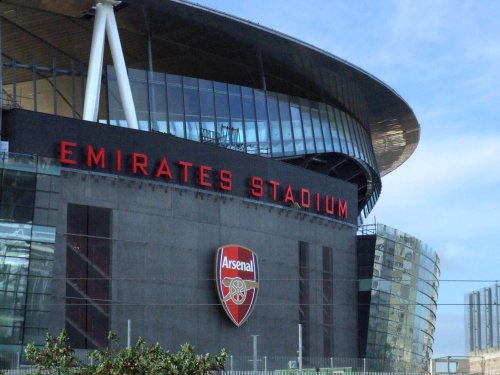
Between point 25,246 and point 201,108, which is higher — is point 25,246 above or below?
below

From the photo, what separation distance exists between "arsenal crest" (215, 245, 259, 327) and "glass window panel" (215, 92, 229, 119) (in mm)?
10340

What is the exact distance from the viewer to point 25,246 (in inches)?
2493

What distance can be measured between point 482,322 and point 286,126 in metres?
26.8

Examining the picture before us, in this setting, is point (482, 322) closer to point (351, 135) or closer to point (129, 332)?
point (351, 135)

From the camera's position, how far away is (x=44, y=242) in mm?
63906

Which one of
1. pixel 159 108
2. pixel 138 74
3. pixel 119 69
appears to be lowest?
pixel 159 108

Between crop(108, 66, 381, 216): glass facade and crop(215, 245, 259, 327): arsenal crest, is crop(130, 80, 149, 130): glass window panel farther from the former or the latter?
crop(215, 245, 259, 327): arsenal crest

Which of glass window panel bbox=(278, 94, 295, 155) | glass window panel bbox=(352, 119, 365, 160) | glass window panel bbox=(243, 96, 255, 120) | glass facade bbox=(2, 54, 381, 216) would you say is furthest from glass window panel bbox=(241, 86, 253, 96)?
glass window panel bbox=(352, 119, 365, 160)

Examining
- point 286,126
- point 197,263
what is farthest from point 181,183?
point 286,126

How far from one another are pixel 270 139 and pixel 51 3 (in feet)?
61.3

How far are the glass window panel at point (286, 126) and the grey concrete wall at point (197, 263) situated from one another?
5.89 metres

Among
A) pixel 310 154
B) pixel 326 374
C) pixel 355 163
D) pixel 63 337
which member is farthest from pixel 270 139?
pixel 63 337

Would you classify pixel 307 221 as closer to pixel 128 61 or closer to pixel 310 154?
pixel 310 154

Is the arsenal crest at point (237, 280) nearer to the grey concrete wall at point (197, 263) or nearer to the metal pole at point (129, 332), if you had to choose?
the grey concrete wall at point (197, 263)
